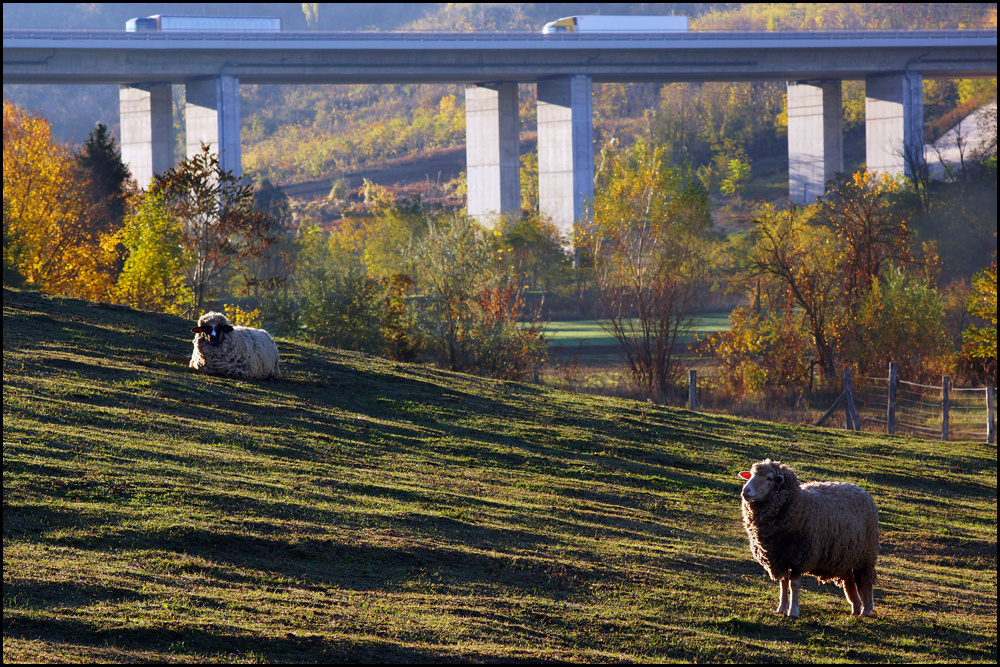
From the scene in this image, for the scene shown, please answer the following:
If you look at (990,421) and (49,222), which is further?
(49,222)

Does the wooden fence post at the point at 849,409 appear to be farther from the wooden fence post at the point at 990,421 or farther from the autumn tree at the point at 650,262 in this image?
the autumn tree at the point at 650,262

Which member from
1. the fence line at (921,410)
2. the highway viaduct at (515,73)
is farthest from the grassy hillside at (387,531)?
the highway viaduct at (515,73)

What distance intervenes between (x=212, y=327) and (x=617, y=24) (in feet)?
225

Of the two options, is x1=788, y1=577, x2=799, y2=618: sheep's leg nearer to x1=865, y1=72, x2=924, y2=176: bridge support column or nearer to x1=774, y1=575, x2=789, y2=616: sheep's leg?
x1=774, y1=575, x2=789, y2=616: sheep's leg

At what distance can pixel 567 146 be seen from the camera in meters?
83.4

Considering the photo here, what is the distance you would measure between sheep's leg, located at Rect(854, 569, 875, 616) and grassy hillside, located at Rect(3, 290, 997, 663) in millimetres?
283

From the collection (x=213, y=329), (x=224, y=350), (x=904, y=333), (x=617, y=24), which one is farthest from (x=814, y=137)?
(x=213, y=329)

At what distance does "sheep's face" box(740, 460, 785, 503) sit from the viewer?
11.9 m

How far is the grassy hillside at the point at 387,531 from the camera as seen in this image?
1011 centimetres

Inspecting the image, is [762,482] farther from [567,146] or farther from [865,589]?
[567,146]

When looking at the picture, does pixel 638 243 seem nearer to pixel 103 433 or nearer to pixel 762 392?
pixel 762 392

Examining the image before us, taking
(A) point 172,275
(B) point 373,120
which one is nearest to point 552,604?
(A) point 172,275

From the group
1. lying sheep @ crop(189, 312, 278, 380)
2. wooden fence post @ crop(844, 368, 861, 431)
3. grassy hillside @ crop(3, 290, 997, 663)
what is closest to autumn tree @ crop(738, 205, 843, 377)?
wooden fence post @ crop(844, 368, 861, 431)

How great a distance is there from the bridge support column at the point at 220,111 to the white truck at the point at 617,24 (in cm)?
2595
